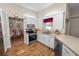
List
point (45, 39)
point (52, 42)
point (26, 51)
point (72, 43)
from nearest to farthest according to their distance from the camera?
point (72, 43), point (26, 51), point (52, 42), point (45, 39)

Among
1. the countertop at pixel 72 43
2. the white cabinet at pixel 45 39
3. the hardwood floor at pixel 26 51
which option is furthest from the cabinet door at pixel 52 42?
the countertop at pixel 72 43

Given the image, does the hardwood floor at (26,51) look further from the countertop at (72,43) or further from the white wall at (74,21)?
the white wall at (74,21)

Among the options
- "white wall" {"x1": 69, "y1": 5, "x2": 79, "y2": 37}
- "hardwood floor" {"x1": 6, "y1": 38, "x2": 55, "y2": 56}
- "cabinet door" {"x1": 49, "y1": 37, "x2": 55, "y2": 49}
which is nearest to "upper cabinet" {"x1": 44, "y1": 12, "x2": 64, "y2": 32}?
"white wall" {"x1": 69, "y1": 5, "x2": 79, "y2": 37}

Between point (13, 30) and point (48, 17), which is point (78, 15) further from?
point (13, 30)

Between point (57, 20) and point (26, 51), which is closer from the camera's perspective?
point (57, 20)

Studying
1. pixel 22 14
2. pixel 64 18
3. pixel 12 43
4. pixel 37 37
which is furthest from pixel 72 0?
pixel 12 43

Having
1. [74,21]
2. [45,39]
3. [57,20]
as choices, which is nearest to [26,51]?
[45,39]

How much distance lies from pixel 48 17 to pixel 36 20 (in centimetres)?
25

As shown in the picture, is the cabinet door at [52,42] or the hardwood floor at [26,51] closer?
the hardwood floor at [26,51]

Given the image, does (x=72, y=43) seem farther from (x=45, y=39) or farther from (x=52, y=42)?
(x=45, y=39)

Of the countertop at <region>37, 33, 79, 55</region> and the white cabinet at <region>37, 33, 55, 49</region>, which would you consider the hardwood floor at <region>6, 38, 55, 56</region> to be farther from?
the countertop at <region>37, 33, 79, 55</region>

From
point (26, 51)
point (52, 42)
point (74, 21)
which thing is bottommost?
point (26, 51)

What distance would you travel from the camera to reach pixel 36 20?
1084 mm

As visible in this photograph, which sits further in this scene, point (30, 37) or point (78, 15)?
point (30, 37)
